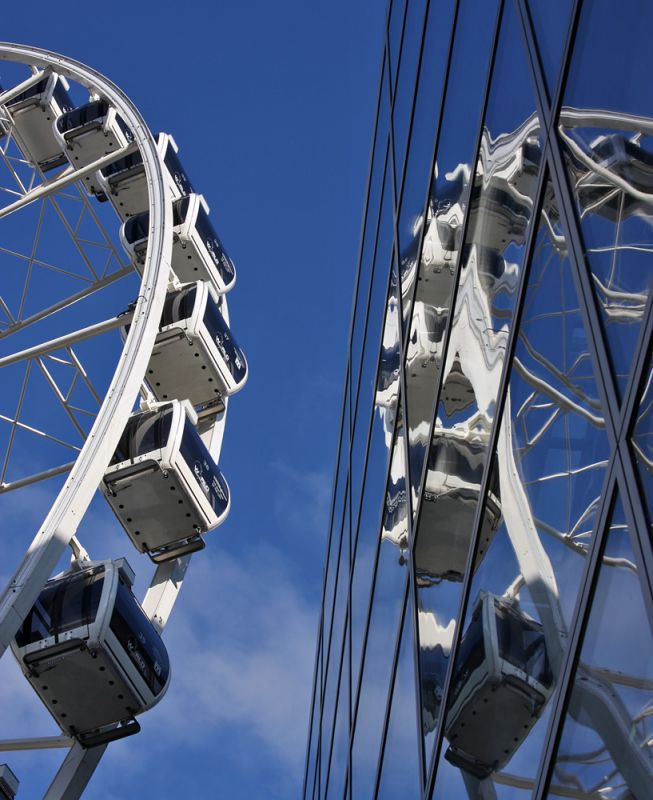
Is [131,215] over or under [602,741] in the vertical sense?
over

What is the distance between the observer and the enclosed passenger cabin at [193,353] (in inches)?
784

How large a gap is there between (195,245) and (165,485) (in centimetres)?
799

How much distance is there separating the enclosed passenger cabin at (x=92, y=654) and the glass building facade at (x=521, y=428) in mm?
5031

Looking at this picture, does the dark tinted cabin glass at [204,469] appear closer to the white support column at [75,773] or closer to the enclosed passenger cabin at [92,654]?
the enclosed passenger cabin at [92,654]

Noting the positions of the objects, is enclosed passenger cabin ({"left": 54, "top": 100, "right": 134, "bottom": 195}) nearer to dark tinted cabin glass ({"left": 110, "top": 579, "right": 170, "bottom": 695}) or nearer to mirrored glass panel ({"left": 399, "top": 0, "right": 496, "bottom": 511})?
dark tinted cabin glass ({"left": 110, "top": 579, "right": 170, "bottom": 695})

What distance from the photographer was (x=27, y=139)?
27.7 metres

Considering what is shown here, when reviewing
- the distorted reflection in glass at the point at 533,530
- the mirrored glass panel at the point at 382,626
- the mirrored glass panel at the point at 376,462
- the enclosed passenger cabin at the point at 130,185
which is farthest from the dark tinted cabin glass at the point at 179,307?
the distorted reflection in glass at the point at 533,530

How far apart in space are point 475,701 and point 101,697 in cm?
985

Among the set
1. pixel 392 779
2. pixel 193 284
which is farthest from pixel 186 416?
pixel 392 779

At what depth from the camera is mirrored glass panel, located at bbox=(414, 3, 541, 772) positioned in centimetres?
511

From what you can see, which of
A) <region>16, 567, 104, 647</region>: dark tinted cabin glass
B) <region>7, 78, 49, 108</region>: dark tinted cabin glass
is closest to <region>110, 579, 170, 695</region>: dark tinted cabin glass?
<region>16, 567, 104, 647</region>: dark tinted cabin glass

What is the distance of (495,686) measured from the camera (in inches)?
188

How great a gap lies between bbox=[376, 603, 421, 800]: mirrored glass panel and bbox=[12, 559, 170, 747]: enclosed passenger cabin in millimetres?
6444

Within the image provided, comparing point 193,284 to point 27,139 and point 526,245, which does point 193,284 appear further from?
point 526,245
